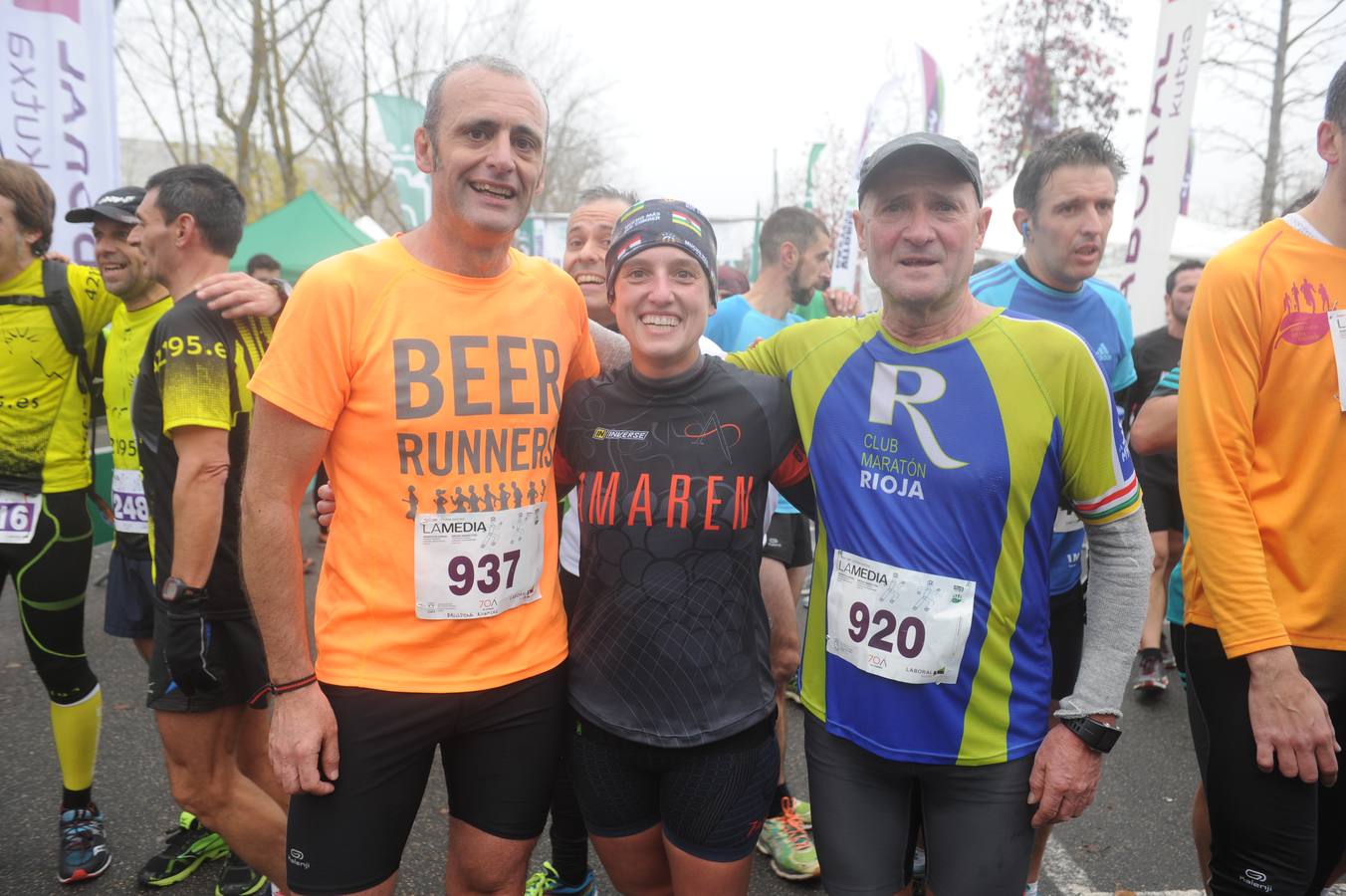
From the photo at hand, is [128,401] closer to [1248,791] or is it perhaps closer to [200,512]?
[200,512]

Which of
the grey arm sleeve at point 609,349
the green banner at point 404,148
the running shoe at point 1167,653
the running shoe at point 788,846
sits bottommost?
the running shoe at point 788,846

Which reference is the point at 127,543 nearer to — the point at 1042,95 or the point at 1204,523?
the point at 1204,523

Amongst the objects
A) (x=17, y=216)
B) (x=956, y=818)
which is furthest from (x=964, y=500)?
(x=17, y=216)

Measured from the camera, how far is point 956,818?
5.82ft

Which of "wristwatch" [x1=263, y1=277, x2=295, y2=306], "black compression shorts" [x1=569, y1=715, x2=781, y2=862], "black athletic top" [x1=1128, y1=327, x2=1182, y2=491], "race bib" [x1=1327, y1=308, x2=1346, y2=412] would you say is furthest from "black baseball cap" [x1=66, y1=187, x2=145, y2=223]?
"black athletic top" [x1=1128, y1=327, x2=1182, y2=491]

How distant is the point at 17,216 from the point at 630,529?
2.69 m

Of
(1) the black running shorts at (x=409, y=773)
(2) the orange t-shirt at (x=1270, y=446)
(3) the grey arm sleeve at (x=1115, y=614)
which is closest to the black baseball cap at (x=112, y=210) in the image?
(1) the black running shorts at (x=409, y=773)

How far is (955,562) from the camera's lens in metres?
1.75

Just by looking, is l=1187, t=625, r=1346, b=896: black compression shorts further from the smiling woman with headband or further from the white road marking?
the white road marking

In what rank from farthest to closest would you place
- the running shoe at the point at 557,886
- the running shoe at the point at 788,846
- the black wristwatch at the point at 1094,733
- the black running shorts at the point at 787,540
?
the black running shorts at the point at 787,540
the running shoe at the point at 788,846
the running shoe at the point at 557,886
the black wristwatch at the point at 1094,733

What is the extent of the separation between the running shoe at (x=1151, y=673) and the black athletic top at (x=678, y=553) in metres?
3.52

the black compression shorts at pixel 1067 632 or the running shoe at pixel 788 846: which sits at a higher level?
the black compression shorts at pixel 1067 632

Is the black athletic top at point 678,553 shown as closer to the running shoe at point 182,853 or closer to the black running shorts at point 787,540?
the black running shorts at point 787,540

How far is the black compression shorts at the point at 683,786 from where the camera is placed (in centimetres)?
190
